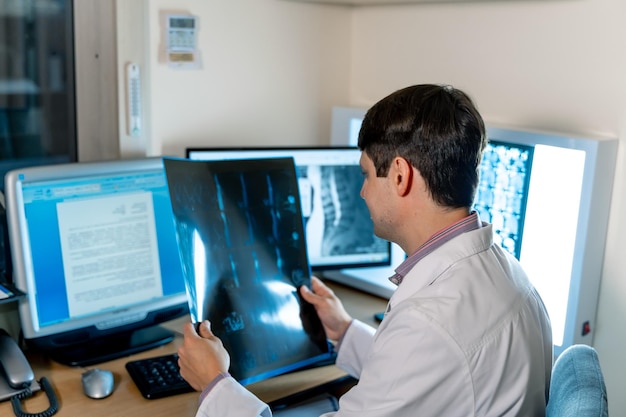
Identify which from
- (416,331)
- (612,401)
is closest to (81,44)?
(416,331)

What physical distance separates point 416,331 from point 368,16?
1.42m

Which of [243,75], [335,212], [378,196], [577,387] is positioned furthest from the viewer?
[243,75]

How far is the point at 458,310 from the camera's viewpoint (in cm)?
109

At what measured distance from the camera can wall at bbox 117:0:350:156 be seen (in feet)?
6.20

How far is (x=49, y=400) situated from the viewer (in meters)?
1.43

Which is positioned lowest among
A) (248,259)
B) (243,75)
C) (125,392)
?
(125,392)

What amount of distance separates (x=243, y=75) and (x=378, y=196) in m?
0.94

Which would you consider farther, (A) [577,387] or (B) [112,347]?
(B) [112,347]

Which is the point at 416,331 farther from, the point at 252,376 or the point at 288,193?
the point at 288,193

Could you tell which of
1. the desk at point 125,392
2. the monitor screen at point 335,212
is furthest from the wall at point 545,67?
the desk at point 125,392

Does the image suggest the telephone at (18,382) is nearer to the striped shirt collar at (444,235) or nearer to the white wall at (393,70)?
the white wall at (393,70)

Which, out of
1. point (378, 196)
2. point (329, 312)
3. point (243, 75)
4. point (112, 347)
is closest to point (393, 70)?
point (243, 75)

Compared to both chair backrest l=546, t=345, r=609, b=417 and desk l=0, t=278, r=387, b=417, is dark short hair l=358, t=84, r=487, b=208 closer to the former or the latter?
chair backrest l=546, t=345, r=609, b=417

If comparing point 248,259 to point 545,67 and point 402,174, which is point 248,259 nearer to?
point 402,174
